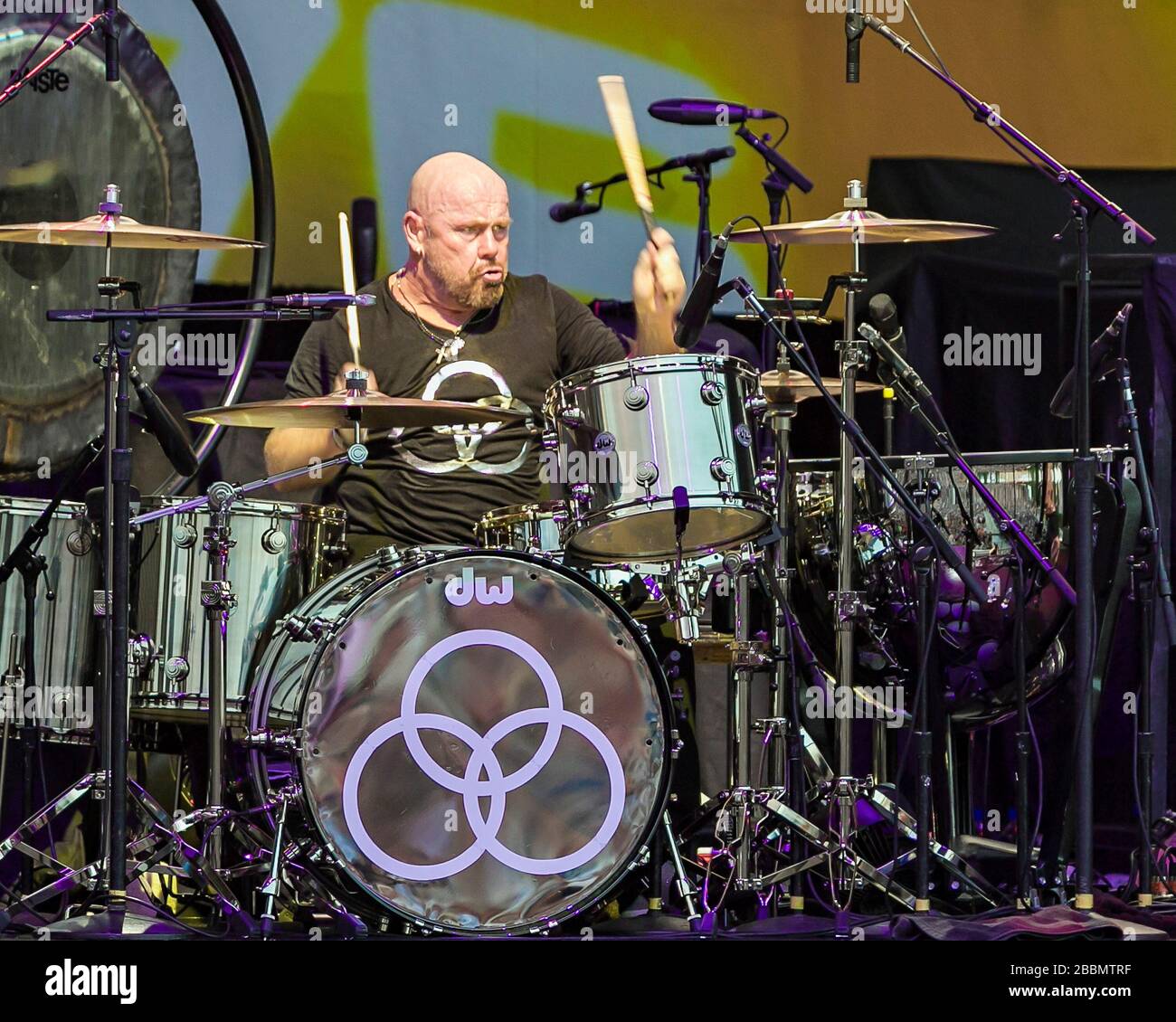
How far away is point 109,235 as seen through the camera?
14.4ft

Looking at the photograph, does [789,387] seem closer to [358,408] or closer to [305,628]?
[358,408]

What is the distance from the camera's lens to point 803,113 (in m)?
5.39

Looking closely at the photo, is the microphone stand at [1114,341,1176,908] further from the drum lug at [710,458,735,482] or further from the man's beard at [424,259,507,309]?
the man's beard at [424,259,507,309]

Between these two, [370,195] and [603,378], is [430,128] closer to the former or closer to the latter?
[370,195]

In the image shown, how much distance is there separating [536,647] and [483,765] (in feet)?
0.95

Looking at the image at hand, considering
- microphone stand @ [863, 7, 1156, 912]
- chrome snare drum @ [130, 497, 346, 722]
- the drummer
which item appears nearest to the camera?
microphone stand @ [863, 7, 1156, 912]

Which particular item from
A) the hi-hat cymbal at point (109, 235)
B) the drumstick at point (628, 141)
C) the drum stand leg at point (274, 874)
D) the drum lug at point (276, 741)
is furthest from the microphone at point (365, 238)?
the drum stand leg at point (274, 874)

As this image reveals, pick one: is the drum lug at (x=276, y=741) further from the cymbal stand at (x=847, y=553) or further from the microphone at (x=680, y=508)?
the cymbal stand at (x=847, y=553)

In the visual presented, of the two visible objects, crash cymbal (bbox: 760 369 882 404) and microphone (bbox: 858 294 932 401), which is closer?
microphone (bbox: 858 294 932 401)

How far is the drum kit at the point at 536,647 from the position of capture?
13.3 feet

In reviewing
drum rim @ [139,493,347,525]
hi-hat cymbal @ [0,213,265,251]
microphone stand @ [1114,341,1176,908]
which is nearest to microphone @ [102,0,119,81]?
hi-hat cymbal @ [0,213,265,251]

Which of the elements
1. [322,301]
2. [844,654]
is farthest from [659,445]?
[322,301]

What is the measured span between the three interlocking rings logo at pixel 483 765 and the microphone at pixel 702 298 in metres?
0.79

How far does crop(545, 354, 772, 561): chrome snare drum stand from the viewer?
4.15 meters
